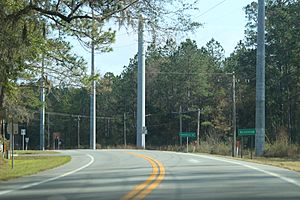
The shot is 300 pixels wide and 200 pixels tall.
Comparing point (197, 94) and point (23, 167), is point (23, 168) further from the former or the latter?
point (197, 94)

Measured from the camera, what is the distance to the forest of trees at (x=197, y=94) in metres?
76.4

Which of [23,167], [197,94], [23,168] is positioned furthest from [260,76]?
[197,94]

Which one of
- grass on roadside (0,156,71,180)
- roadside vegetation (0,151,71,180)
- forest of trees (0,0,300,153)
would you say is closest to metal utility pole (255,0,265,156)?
forest of trees (0,0,300,153)

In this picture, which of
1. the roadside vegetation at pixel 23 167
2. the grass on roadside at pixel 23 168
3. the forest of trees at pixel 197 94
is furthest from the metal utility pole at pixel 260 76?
the grass on roadside at pixel 23 168

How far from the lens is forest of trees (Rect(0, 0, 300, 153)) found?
7638cm

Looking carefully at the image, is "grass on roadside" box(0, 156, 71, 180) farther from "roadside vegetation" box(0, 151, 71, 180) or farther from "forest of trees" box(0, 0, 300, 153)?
"forest of trees" box(0, 0, 300, 153)

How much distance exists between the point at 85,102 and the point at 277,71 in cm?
6186

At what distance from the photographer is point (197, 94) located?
10325 centimetres

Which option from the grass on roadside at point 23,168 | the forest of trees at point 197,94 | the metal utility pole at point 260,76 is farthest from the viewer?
the forest of trees at point 197,94

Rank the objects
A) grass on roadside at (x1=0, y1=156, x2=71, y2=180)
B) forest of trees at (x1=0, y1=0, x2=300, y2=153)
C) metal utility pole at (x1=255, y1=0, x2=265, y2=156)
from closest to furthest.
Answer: grass on roadside at (x1=0, y1=156, x2=71, y2=180), metal utility pole at (x1=255, y1=0, x2=265, y2=156), forest of trees at (x1=0, y1=0, x2=300, y2=153)

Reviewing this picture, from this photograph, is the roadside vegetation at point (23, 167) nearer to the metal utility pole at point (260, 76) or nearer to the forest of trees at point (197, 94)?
the forest of trees at point (197, 94)

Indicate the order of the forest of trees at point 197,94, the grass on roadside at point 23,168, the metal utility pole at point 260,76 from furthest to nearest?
1. the forest of trees at point 197,94
2. the metal utility pole at point 260,76
3. the grass on roadside at point 23,168

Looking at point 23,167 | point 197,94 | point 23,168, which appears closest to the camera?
point 23,168

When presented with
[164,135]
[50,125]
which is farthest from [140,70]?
[50,125]
